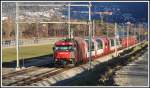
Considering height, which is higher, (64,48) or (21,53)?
(64,48)

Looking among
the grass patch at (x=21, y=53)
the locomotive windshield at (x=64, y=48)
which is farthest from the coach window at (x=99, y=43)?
the locomotive windshield at (x=64, y=48)

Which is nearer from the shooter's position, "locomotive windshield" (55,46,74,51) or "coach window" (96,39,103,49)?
"locomotive windshield" (55,46,74,51)

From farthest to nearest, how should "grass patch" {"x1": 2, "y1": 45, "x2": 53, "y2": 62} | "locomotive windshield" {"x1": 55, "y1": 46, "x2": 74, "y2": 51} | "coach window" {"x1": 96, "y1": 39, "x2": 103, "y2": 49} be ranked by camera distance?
"coach window" {"x1": 96, "y1": 39, "x2": 103, "y2": 49}
"grass patch" {"x1": 2, "y1": 45, "x2": 53, "y2": 62}
"locomotive windshield" {"x1": 55, "y1": 46, "x2": 74, "y2": 51}

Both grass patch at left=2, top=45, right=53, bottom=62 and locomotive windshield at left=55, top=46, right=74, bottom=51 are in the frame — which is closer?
locomotive windshield at left=55, top=46, right=74, bottom=51

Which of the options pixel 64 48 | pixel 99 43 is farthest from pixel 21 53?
pixel 64 48

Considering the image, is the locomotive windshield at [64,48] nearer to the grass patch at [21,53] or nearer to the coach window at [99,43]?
the grass patch at [21,53]

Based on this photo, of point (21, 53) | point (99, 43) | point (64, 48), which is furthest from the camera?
point (21, 53)

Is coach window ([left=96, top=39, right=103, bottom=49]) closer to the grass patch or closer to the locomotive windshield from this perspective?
the grass patch

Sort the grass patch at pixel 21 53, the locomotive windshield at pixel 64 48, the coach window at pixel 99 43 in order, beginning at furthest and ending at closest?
the coach window at pixel 99 43 < the grass patch at pixel 21 53 < the locomotive windshield at pixel 64 48

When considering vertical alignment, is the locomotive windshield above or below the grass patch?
above

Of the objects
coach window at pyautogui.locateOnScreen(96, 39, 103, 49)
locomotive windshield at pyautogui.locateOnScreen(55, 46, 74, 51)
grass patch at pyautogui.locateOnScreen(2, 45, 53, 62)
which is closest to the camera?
locomotive windshield at pyautogui.locateOnScreen(55, 46, 74, 51)

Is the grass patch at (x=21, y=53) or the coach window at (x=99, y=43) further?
the coach window at (x=99, y=43)

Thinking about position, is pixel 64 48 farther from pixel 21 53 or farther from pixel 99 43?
→ pixel 21 53

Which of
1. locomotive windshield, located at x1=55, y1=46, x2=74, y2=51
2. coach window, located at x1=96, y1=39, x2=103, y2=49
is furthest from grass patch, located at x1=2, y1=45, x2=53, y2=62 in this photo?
locomotive windshield, located at x1=55, y1=46, x2=74, y2=51
